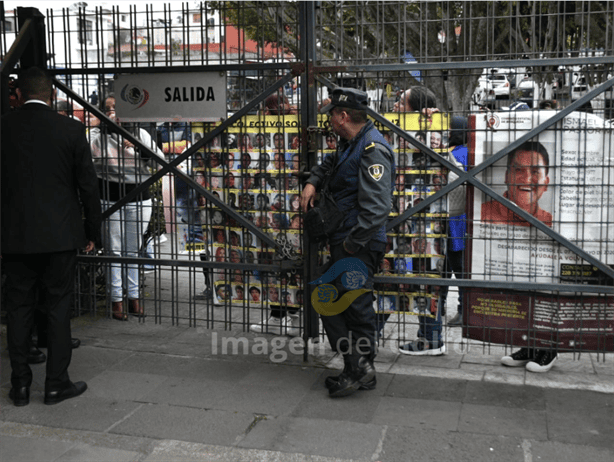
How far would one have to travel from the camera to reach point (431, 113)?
5.29 meters

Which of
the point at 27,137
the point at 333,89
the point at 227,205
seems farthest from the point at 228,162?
the point at 27,137

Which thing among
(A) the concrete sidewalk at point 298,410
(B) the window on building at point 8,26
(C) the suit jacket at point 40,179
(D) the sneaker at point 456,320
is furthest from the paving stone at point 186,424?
(B) the window on building at point 8,26

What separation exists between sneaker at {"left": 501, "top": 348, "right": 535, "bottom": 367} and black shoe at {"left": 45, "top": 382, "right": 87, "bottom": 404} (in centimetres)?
319

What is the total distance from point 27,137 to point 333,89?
83.6 inches

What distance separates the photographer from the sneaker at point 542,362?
17.7ft

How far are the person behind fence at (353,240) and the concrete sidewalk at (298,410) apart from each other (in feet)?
0.71

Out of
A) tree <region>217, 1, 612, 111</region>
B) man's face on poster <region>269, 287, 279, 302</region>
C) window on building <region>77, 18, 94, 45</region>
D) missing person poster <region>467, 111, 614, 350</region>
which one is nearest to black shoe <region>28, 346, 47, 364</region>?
man's face on poster <region>269, 287, 279, 302</region>

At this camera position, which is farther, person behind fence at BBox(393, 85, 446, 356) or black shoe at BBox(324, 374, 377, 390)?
person behind fence at BBox(393, 85, 446, 356)

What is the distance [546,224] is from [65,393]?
364 centimetres

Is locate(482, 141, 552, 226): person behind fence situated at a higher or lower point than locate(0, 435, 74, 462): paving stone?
higher

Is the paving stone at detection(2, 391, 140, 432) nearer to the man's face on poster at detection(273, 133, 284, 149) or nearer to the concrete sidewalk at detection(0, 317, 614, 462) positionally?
the concrete sidewalk at detection(0, 317, 614, 462)

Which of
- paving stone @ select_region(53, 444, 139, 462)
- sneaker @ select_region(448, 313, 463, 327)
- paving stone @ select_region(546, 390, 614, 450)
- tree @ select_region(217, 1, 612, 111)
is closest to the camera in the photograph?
paving stone @ select_region(53, 444, 139, 462)

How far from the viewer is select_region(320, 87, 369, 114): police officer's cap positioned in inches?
190

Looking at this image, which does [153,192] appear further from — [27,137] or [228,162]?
[27,137]
